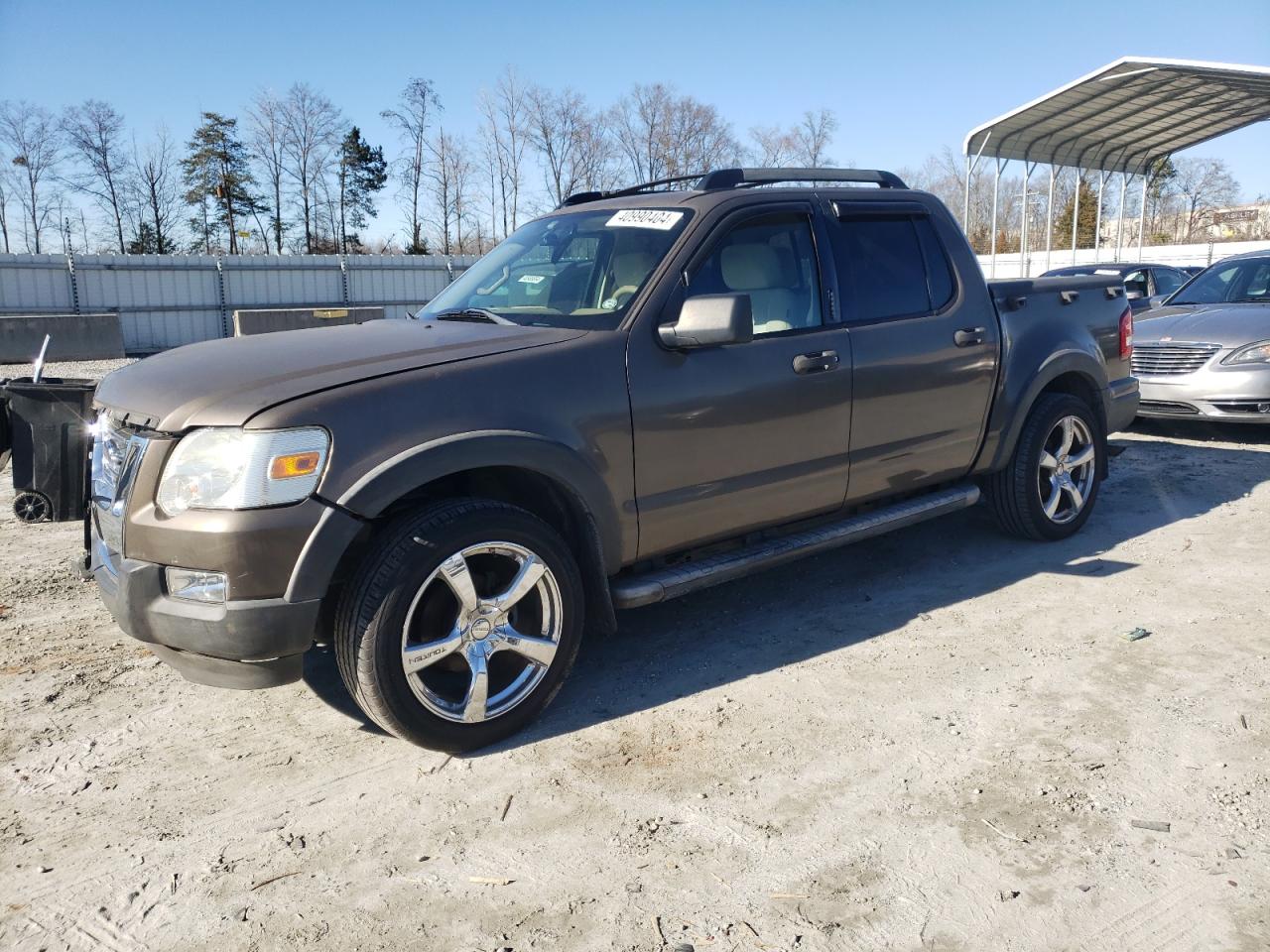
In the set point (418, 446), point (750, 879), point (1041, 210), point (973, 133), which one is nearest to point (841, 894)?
point (750, 879)

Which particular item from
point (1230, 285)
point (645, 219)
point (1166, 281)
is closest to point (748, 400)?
point (645, 219)

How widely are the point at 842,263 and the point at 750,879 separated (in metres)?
2.85

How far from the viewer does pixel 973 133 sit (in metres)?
28.1

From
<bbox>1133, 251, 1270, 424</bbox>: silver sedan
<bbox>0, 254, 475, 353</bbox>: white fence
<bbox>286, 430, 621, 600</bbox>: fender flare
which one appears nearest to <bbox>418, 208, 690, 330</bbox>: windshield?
<bbox>286, 430, 621, 600</bbox>: fender flare

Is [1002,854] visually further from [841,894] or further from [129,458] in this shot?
[129,458]

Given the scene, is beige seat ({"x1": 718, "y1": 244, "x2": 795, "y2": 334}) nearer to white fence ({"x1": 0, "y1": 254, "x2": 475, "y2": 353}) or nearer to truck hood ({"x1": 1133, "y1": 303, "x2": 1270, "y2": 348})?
truck hood ({"x1": 1133, "y1": 303, "x2": 1270, "y2": 348})

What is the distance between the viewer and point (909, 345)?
469 centimetres

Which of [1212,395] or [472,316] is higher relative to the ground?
[472,316]

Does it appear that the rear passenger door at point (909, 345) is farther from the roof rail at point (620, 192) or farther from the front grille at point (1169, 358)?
the front grille at point (1169, 358)

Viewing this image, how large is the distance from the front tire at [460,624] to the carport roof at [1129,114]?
2538 centimetres

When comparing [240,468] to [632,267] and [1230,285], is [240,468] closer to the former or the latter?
[632,267]

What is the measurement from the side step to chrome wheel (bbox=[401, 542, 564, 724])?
1.22ft

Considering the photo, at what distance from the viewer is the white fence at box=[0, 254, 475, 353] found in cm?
2200

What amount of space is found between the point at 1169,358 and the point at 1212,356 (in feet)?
1.19
